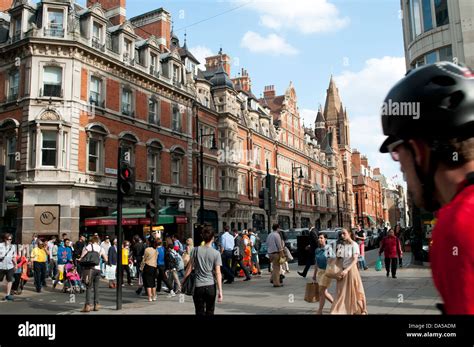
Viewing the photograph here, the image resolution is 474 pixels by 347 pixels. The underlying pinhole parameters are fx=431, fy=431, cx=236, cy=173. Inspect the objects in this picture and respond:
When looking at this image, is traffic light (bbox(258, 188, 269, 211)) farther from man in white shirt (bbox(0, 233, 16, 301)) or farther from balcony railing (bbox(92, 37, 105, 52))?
balcony railing (bbox(92, 37, 105, 52))

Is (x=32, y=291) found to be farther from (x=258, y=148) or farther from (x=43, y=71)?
(x=258, y=148)

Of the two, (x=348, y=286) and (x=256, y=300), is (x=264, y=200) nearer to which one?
(x=256, y=300)

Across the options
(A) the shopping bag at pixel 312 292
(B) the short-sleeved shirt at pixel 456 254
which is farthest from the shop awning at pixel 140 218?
(B) the short-sleeved shirt at pixel 456 254

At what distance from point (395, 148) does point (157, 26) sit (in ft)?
119

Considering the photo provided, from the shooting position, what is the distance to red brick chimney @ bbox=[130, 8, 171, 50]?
113ft

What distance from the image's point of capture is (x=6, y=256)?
1315cm

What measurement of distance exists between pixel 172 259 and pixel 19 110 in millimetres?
16316

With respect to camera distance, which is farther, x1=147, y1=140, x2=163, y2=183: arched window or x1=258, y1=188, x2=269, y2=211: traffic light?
x1=147, y1=140, x2=163, y2=183: arched window

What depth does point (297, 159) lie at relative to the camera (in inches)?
2298

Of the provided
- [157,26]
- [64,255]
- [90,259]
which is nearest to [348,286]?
[90,259]

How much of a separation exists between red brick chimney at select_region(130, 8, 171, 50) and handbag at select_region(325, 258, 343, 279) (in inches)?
1177

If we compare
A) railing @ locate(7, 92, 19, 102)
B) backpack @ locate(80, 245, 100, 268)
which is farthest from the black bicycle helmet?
railing @ locate(7, 92, 19, 102)

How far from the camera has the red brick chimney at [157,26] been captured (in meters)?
34.4
